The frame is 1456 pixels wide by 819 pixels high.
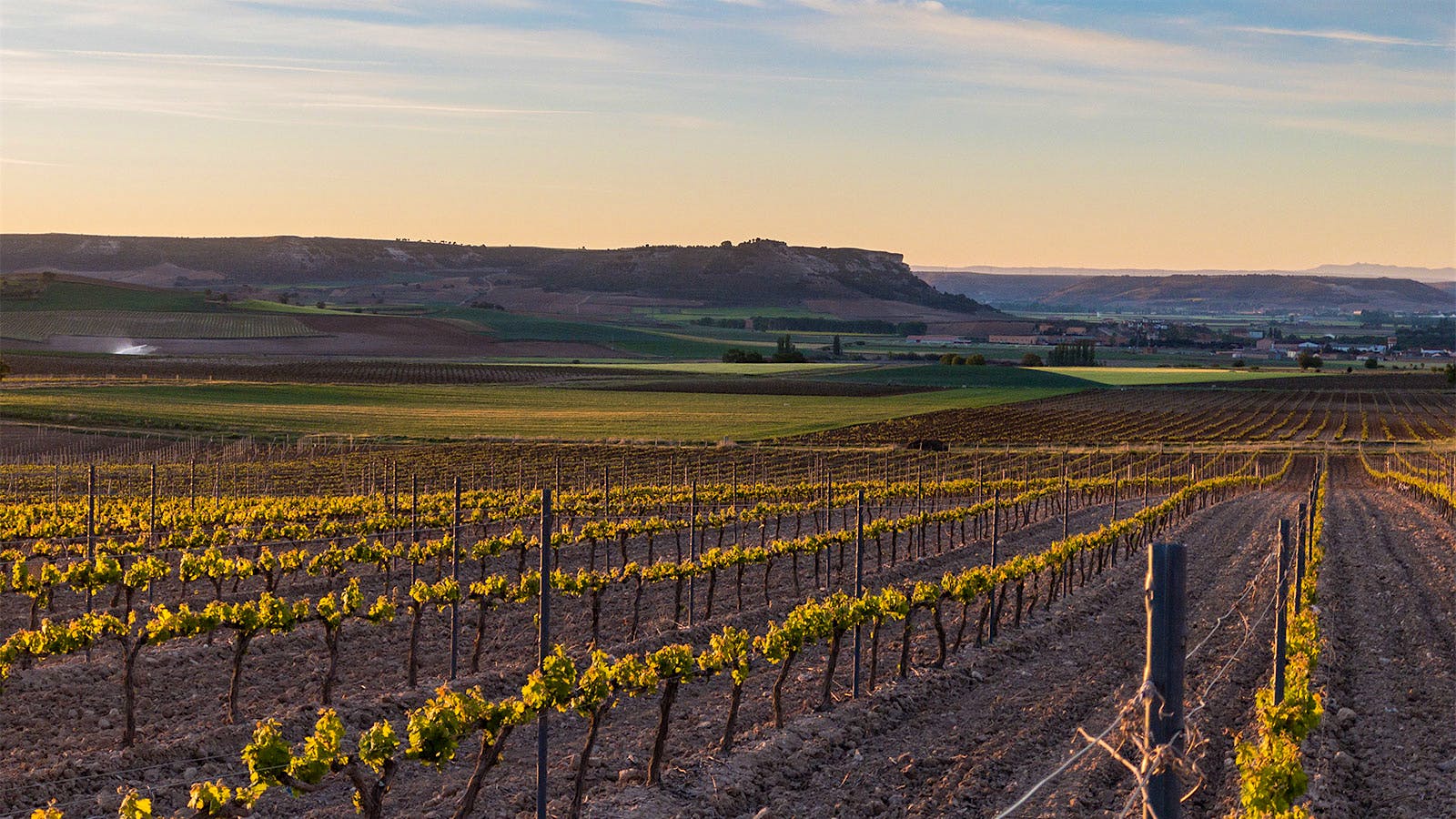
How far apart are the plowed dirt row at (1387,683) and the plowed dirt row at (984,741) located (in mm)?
947

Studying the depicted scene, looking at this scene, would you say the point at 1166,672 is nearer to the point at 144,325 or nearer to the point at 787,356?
the point at 787,356

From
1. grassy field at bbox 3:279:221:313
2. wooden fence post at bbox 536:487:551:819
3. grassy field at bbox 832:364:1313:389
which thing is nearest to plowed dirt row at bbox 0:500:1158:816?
wooden fence post at bbox 536:487:551:819

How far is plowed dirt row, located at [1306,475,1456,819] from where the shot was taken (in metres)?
12.3

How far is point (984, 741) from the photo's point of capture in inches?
560

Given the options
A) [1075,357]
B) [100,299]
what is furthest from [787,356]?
[100,299]

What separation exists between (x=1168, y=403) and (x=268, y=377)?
70.4m

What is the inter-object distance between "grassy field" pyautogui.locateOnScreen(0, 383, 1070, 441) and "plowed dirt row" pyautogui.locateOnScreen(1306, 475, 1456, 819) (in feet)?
147

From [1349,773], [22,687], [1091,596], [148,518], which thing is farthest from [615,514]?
[1349,773]

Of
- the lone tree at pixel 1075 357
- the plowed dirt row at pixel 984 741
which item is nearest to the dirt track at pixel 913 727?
the plowed dirt row at pixel 984 741

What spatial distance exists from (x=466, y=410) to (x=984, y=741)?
77118mm

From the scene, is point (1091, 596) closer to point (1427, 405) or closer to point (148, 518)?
point (148, 518)

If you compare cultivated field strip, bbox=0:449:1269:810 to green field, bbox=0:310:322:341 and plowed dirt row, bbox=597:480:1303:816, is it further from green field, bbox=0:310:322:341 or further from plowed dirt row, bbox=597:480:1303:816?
green field, bbox=0:310:322:341

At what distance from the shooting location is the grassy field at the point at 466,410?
71812 mm

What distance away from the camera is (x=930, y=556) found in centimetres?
3022
